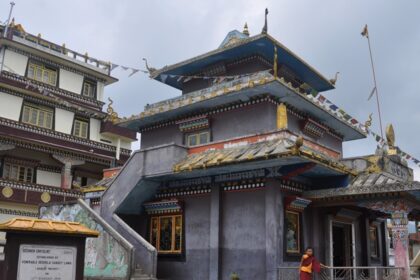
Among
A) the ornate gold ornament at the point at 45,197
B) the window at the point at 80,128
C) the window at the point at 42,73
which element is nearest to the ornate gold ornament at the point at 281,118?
the ornate gold ornament at the point at 45,197

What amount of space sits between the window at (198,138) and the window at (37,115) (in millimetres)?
14626

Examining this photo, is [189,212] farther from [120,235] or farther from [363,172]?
[363,172]

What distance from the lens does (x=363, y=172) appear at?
55.5ft

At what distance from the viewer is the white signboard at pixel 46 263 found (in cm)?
792

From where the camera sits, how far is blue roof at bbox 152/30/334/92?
19.8 meters

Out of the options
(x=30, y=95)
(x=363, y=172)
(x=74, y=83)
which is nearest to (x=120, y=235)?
(x=363, y=172)

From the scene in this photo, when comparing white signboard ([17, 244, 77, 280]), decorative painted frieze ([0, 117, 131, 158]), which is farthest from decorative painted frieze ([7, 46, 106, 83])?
white signboard ([17, 244, 77, 280])

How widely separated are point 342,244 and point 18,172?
68.6ft

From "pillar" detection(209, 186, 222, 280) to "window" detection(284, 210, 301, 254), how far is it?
2.43m

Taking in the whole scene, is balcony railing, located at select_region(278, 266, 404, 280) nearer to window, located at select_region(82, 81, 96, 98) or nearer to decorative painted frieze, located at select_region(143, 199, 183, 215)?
decorative painted frieze, located at select_region(143, 199, 183, 215)

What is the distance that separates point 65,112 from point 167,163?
57.9 feet

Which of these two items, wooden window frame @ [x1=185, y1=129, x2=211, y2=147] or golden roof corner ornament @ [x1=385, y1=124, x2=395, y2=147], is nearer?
golden roof corner ornament @ [x1=385, y1=124, x2=395, y2=147]

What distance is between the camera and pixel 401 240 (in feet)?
47.0

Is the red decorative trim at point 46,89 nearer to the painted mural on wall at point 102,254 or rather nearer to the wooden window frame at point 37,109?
the wooden window frame at point 37,109
